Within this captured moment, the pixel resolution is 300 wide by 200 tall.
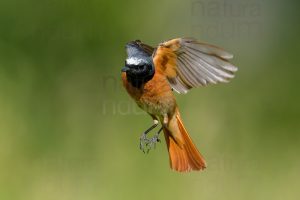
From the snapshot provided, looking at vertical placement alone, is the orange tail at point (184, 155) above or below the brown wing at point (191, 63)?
below

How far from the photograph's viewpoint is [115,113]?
5.16 m

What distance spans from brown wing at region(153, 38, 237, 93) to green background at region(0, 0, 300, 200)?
3.08 feet

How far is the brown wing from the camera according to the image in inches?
134

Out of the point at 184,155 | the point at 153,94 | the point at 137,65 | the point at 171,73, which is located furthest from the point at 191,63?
the point at 184,155

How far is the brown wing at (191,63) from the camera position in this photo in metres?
3.41

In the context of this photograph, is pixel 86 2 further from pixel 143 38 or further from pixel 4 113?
pixel 4 113

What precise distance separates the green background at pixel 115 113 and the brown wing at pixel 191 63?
0.94 m

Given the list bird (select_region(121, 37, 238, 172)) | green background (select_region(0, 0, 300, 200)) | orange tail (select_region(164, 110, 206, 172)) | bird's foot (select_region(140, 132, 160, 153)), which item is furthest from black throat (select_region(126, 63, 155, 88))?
green background (select_region(0, 0, 300, 200))

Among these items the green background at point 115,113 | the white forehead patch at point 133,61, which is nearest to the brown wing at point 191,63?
the white forehead patch at point 133,61

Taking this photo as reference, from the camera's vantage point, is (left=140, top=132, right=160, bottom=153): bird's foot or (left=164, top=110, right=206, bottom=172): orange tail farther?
(left=164, top=110, right=206, bottom=172): orange tail

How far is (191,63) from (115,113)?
173cm

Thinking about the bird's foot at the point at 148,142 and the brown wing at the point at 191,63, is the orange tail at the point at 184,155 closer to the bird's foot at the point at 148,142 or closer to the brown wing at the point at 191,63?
the bird's foot at the point at 148,142

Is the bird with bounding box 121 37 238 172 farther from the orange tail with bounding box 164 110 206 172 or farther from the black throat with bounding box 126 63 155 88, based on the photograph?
the orange tail with bounding box 164 110 206 172

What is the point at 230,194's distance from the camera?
479cm
